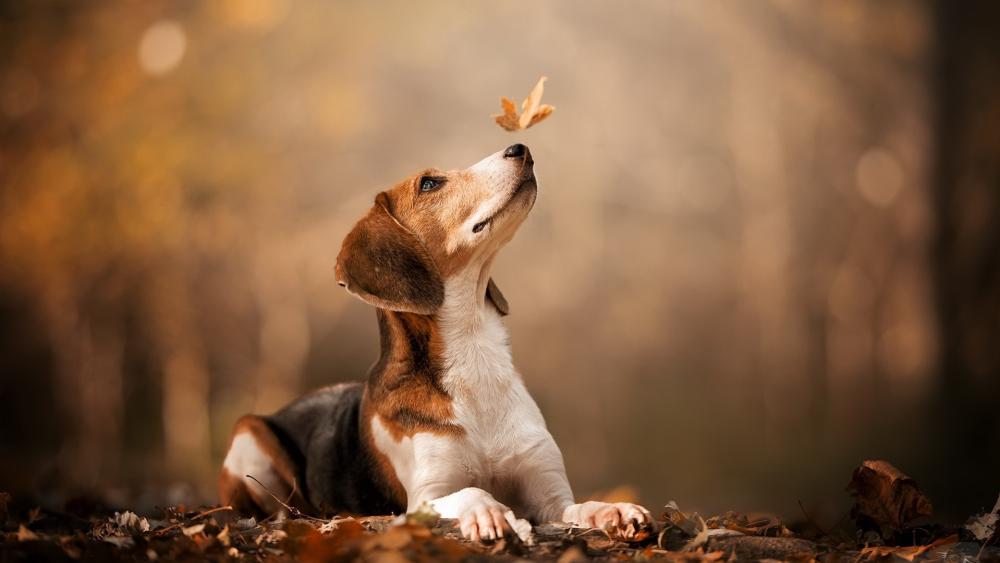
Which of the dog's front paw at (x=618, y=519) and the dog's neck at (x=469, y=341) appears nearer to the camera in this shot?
the dog's front paw at (x=618, y=519)

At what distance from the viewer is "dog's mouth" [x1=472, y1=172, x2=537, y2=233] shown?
4.73 metres

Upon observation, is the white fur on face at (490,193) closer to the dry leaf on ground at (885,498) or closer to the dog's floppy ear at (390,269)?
the dog's floppy ear at (390,269)

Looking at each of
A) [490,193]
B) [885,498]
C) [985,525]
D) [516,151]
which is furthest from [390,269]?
[985,525]

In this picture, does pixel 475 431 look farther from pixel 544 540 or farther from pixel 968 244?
pixel 968 244

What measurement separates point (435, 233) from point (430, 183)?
283 millimetres

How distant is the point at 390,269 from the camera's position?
4738mm

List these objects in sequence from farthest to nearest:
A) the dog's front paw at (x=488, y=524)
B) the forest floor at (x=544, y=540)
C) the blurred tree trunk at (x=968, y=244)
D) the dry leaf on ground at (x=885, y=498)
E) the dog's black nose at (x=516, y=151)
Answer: the blurred tree trunk at (x=968, y=244), the dog's black nose at (x=516, y=151), the dry leaf on ground at (x=885, y=498), the dog's front paw at (x=488, y=524), the forest floor at (x=544, y=540)

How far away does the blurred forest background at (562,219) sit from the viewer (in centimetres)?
1148

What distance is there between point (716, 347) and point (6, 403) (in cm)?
856

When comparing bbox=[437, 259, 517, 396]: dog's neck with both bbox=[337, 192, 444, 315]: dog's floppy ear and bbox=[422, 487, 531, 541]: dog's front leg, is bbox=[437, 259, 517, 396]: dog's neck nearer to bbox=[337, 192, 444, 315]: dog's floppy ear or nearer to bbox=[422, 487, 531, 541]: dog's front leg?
bbox=[337, 192, 444, 315]: dog's floppy ear

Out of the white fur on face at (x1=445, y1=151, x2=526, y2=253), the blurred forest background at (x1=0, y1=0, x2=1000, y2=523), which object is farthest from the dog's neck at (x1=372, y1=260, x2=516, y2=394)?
the blurred forest background at (x1=0, y1=0, x2=1000, y2=523)

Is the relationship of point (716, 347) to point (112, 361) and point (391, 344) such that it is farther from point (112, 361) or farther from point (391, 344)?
point (391, 344)

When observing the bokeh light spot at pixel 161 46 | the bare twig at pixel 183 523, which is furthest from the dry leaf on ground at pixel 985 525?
the bokeh light spot at pixel 161 46

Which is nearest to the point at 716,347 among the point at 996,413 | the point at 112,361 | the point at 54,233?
the point at 996,413
